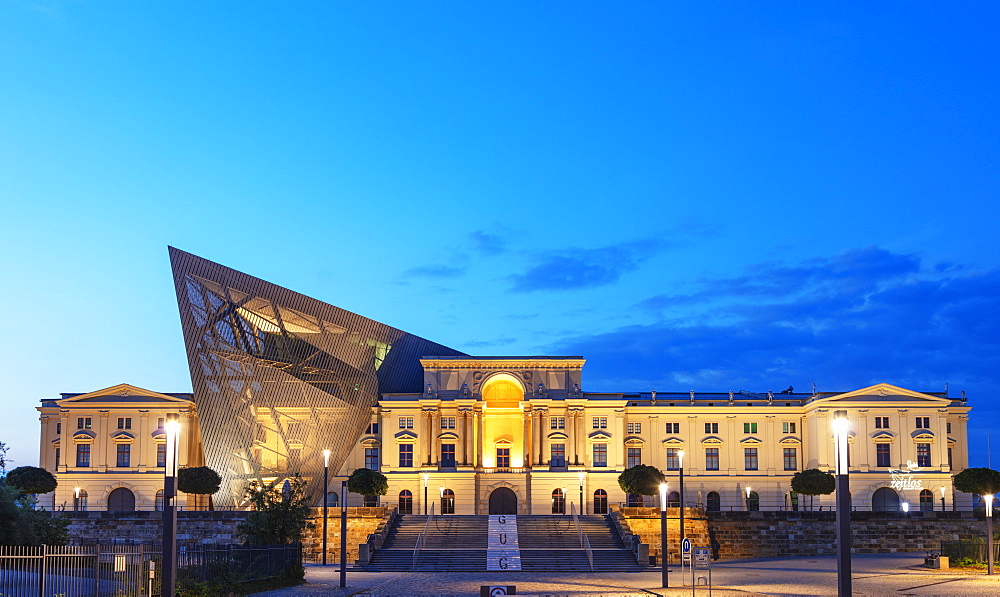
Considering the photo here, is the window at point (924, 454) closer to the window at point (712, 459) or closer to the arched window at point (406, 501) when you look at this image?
the window at point (712, 459)

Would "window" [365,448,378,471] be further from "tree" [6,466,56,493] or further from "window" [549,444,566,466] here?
"tree" [6,466,56,493]

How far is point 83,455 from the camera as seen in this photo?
241 feet

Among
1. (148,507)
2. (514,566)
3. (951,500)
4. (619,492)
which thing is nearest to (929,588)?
(514,566)

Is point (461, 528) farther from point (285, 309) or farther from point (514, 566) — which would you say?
point (285, 309)

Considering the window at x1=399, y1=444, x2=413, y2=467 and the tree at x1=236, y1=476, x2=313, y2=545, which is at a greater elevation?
the window at x1=399, y1=444, x2=413, y2=467

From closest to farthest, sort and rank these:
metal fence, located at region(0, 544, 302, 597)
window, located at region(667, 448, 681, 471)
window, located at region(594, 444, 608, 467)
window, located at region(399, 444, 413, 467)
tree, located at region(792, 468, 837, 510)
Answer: metal fence, located at region(0, 544, 302, 597), tree, located at region(792, 468, 837, 510), window, located at region(594, 444, 608, 467), window, located at region(399, 444, 413, 467), window, located at region(667, 448, 681, 471)

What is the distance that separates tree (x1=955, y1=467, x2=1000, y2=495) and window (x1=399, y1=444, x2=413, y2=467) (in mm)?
35277

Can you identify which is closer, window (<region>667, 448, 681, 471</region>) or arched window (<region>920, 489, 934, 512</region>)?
arched window (<region>920, 489, 934, 512</region>)

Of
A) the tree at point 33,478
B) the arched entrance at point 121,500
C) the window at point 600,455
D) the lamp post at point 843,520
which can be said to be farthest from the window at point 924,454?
the lamp post at point 843,520

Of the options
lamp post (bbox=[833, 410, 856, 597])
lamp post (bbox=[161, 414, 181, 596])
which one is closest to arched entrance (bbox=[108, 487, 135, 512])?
lamp post (bbox=[161, 414, 181, 596])

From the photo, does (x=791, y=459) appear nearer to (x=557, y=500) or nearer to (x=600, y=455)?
(x=600, y=455)

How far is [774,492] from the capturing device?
243ft

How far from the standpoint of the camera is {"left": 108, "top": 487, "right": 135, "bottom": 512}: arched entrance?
7206cm

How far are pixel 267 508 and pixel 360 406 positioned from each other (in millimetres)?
31170
